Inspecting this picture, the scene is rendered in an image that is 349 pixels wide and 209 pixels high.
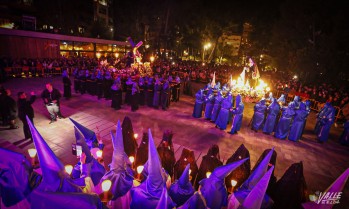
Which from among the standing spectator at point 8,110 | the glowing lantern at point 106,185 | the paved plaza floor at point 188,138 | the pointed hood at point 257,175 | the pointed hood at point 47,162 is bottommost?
the paved plaza floor at point 188,138

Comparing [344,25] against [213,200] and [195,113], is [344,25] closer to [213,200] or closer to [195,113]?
[195,113]

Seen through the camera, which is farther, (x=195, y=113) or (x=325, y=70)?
(x=325, y=70)

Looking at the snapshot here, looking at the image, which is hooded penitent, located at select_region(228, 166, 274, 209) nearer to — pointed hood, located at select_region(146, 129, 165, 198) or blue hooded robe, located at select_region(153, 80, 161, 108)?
pointed hood, located at select_region(146, 129, 165, 198)

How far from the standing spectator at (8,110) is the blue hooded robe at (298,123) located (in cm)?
1171

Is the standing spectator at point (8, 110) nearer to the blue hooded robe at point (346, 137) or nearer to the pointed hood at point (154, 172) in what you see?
the pointed hood at point (154, 172)

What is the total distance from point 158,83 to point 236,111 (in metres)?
4.90

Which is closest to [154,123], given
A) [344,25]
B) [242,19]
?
[344,25]

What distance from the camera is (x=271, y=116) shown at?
29.6 ft

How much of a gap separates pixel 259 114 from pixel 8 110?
10.6 meters

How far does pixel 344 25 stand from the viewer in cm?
1717

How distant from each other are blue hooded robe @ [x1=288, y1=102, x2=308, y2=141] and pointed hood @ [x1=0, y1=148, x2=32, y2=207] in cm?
949

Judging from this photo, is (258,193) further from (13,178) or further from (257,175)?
(13,178)

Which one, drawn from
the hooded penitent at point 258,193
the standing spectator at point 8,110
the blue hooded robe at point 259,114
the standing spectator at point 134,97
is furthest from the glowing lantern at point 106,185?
the standing spectator at point 134,97

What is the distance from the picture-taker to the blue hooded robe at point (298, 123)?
846 centimetres
